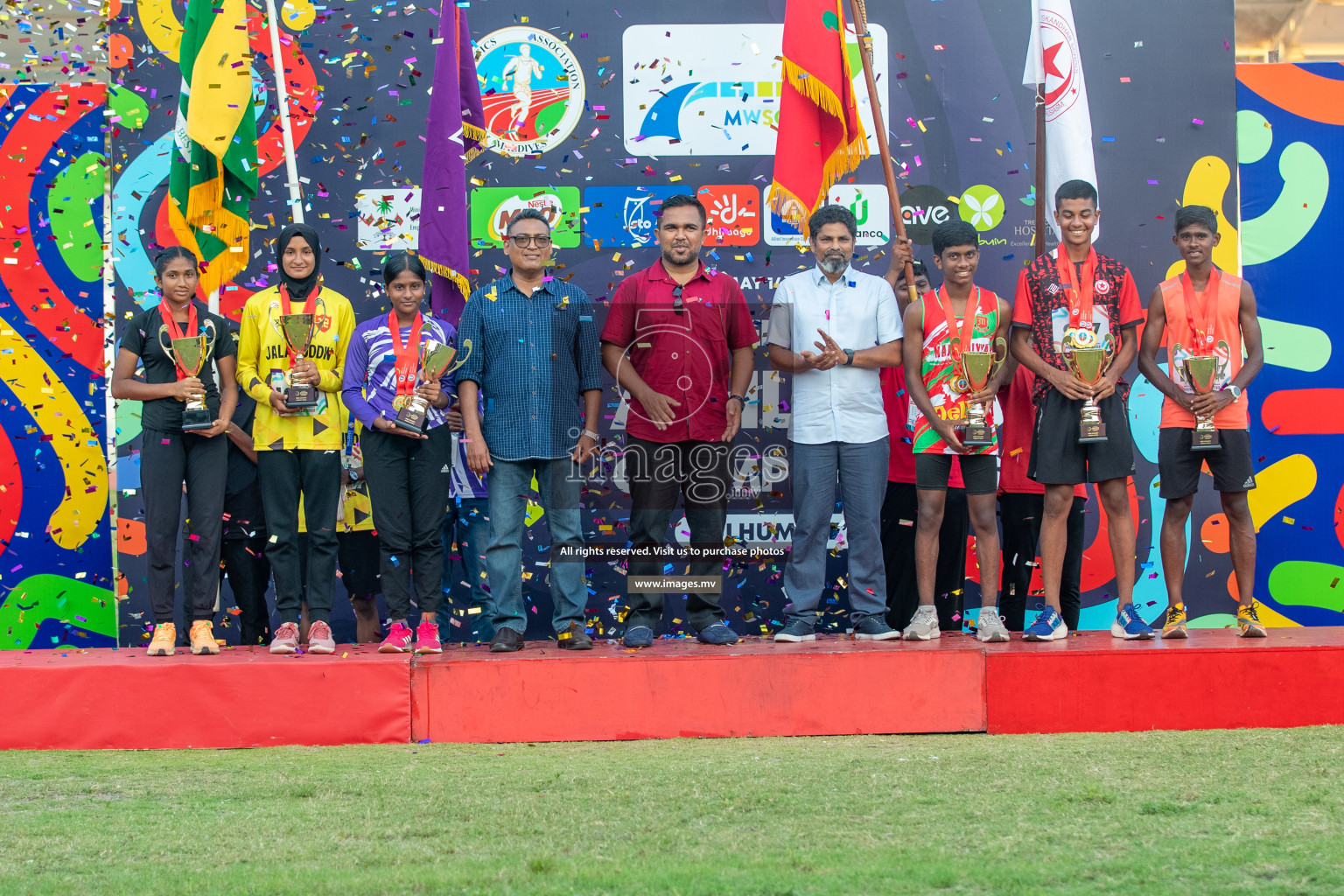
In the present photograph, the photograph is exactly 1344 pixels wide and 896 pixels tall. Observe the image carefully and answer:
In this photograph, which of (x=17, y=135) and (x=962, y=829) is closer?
(x=962, y=829)

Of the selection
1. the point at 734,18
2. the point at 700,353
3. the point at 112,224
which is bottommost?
the point at 700,353

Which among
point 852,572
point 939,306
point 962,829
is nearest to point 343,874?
point 962,829

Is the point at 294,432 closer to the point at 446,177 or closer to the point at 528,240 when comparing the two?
the point at 528,240

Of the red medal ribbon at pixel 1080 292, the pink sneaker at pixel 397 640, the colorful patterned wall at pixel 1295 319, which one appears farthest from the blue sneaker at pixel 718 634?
the colorful patterned wall at pixel 1295 319

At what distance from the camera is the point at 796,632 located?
4.70m

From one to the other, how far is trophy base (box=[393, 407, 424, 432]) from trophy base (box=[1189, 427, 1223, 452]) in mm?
3131

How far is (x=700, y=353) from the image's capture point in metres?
4.79

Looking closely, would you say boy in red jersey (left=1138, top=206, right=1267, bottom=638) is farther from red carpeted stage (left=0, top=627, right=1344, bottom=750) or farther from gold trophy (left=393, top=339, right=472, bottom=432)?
gold trophy (left=393, top=339, right=472, bottom=432)

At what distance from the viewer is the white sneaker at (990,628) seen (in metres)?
4.59

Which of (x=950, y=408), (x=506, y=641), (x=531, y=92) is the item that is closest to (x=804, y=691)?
(x=506, y=641)

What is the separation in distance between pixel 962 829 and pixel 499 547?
232 centimetres

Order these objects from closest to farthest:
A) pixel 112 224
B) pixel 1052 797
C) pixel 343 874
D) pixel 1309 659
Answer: pixel 343 874 < pixel 1052 797 < pixel 1309 659 < pixel 112 224

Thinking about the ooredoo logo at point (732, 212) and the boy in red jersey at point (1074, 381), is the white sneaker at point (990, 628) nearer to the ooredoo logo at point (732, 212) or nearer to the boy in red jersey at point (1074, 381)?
the boy in red jersey at point (1074, 381)

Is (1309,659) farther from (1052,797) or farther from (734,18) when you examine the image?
(734,18)
